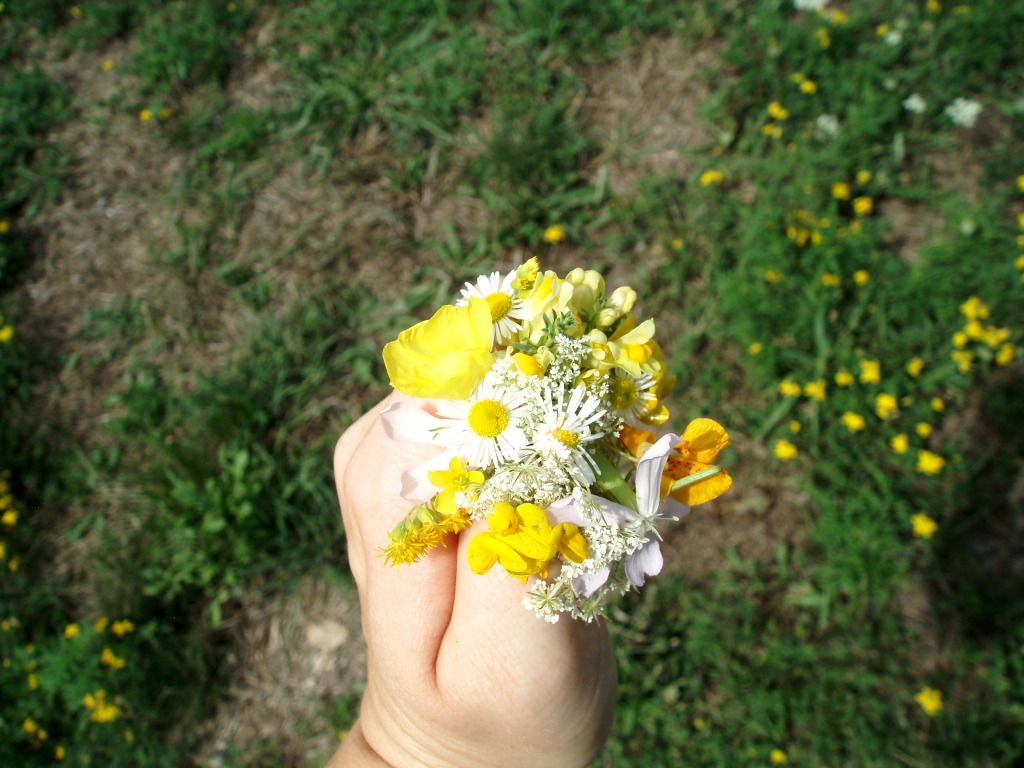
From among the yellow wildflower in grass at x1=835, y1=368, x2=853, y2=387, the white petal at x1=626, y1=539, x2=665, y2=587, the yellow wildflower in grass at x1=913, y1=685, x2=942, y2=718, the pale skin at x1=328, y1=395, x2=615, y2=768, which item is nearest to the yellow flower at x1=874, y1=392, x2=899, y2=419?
the yellow wildflower in grass at x1=835, y1=368, x2=853, y2=387

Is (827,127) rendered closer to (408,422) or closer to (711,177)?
(711,177)

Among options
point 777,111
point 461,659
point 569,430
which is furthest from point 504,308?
point 777,111

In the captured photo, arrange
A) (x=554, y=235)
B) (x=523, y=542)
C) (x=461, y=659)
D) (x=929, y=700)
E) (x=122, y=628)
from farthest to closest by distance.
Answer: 1. (x=554, y=235)
2. (x=122, y=628)
3. (x=929, y=700)
4. (x=461, y=659)
5. (x=523, y=542)

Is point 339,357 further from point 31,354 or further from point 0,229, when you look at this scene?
point 0,229

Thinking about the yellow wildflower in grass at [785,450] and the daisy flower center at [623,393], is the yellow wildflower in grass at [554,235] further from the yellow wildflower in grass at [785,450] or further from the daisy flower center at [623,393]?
the daisy flower center at [623,393]

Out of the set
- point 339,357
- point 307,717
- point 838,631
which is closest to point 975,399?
point 838,631
